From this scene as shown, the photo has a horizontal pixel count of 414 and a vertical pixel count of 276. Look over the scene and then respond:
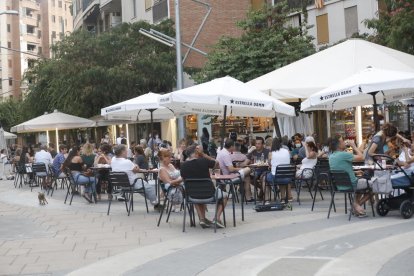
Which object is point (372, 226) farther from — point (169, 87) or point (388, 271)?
point (169, 87)

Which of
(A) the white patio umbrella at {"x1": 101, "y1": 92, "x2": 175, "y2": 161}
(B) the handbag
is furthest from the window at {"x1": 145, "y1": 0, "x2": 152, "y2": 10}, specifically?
(B) the handbag

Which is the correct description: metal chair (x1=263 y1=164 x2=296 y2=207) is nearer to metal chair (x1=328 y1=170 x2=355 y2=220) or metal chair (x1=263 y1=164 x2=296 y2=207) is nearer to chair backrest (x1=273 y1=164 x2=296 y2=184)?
chair backrest (x1=273 y1=164 x2=296 y2=184)

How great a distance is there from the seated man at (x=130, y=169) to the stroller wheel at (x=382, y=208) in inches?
181

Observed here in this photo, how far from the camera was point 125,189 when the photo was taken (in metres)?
12.9

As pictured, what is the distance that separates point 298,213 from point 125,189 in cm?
357

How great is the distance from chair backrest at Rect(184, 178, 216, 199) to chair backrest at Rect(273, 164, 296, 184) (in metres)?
2.86

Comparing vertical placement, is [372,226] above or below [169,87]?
below

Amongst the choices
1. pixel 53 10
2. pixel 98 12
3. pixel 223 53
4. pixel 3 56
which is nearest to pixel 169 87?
pixel 223 53

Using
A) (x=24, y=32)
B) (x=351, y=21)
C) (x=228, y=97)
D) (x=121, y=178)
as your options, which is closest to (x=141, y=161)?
(x=121, y=178)

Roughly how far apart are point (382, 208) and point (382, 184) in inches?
26.7

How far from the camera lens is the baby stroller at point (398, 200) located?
34.4 feet

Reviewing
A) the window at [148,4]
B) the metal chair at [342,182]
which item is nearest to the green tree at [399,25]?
the metal chair at [342,182]

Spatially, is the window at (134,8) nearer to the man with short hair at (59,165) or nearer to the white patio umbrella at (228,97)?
the man with short hair at (59,165)

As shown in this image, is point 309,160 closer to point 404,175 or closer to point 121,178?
point 404,175
